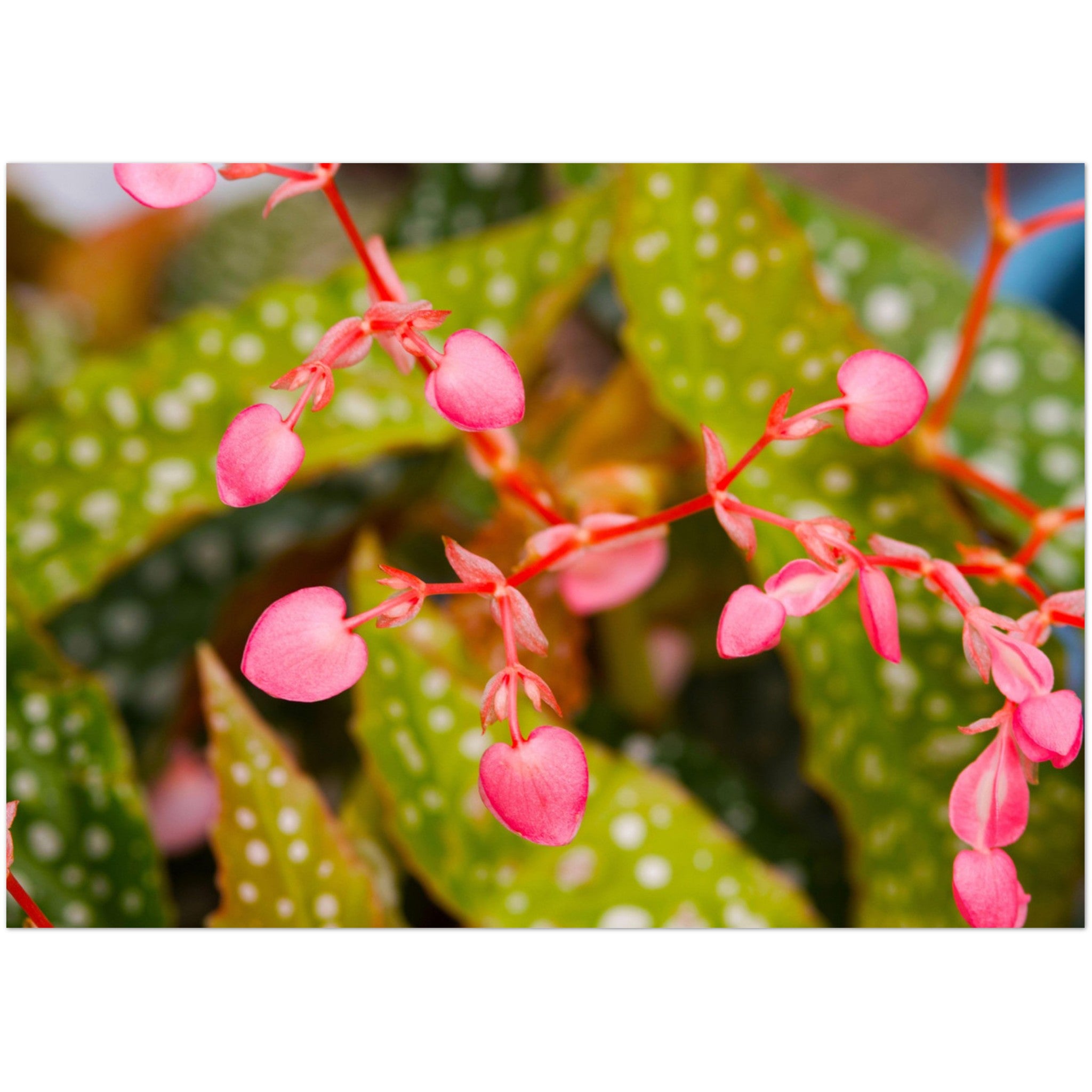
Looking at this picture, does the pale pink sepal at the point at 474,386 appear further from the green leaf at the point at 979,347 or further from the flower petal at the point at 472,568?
the green leaf at the point at 979,347

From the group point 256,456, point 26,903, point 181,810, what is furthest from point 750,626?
point 181,810

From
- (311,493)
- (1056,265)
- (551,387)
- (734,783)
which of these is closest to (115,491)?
(311,493)

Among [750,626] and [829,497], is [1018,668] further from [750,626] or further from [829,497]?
[829,497]

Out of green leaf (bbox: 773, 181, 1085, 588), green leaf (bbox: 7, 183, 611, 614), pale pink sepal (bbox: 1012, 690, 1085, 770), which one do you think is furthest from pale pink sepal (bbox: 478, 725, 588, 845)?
green leaf (bbox: 773, 181, 1085, 588)

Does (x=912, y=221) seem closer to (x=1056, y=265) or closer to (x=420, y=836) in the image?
(x=1056, y=265)

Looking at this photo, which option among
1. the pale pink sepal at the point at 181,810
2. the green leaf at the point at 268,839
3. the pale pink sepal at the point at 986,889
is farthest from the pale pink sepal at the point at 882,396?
the pale pink sepal at the point at 181,810
